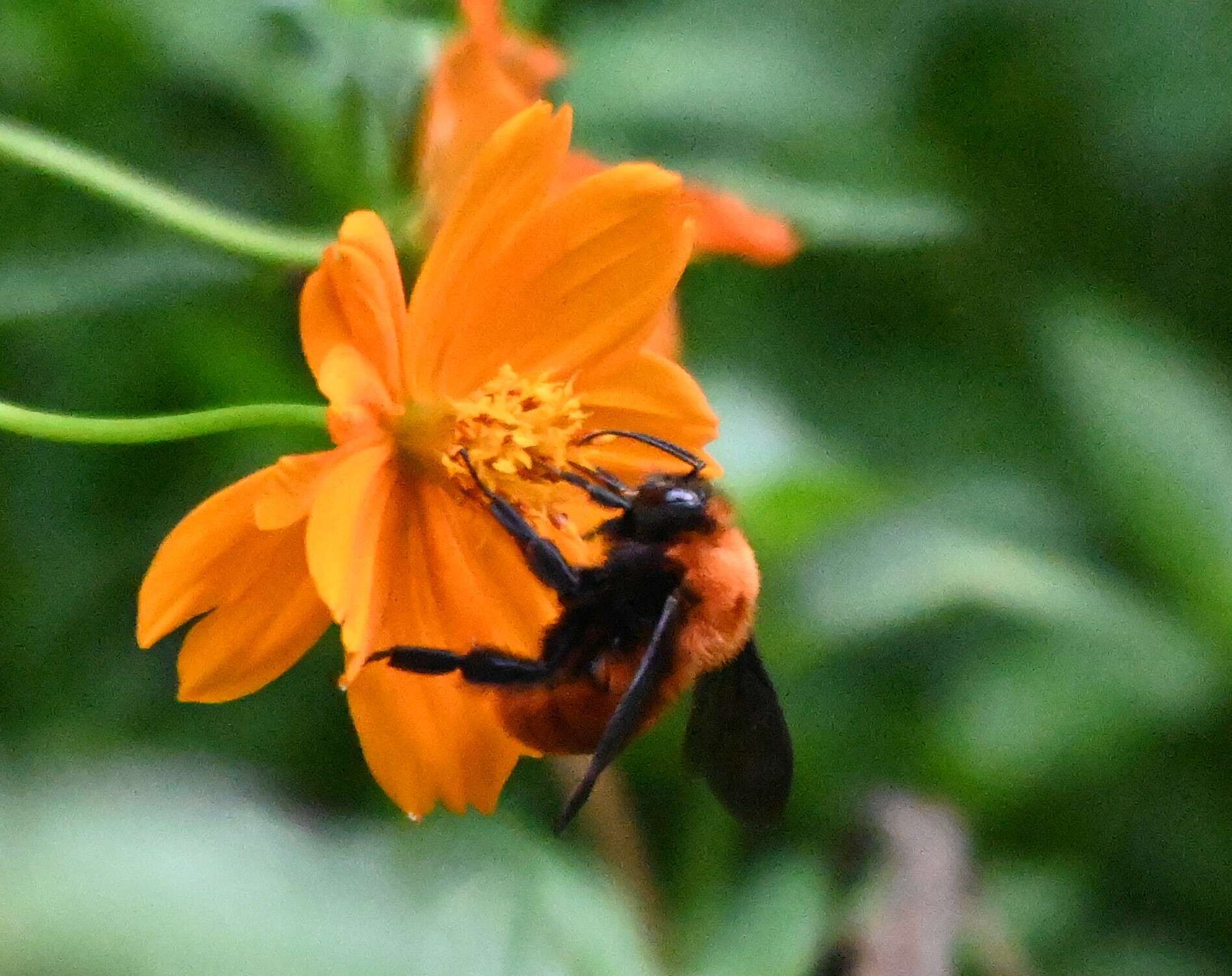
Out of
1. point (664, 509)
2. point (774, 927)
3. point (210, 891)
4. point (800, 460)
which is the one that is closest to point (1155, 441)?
point (800, 460)

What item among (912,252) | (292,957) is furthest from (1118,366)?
(292,957)

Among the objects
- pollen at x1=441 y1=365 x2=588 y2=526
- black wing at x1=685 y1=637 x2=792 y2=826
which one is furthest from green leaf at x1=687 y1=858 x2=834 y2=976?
pollen at x1=441 y1=365 x2=588 y2=526

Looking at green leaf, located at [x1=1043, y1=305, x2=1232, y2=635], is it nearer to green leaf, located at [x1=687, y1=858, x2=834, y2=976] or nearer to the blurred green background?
the blurred green background

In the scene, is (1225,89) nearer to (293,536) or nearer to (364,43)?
(364,43)

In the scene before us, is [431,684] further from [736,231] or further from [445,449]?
[736,231]

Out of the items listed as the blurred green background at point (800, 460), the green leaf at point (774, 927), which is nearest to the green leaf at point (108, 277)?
the blurred green background at point (800, 460)

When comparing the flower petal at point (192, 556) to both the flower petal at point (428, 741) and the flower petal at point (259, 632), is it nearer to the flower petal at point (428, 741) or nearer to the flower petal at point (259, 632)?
the flower petal at point (259, 632)

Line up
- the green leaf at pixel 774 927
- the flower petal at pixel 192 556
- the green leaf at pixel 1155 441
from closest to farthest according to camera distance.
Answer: the flower petal at pixel 192 556, the green leaf at pixel 774 927, the green leaf at pixel 1155 441
